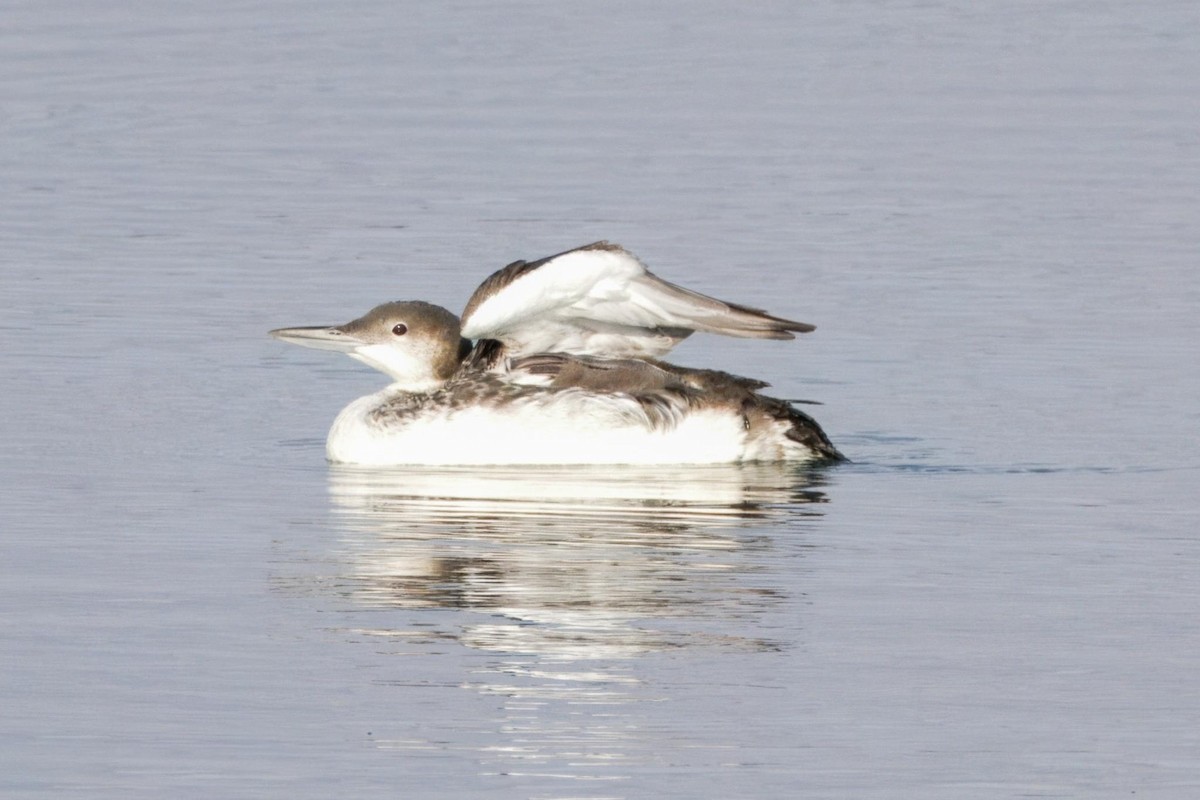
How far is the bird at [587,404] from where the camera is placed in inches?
497

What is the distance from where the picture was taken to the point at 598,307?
12.9 meters

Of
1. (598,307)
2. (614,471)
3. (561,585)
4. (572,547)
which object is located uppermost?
(598,307)

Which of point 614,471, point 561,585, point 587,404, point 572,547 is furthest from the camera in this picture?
point 587,404

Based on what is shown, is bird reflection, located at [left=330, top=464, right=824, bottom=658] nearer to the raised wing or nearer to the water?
the water

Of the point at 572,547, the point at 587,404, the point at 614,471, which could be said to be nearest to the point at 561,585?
the point at 572,547

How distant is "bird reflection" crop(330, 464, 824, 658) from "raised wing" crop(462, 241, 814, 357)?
2.29 feet

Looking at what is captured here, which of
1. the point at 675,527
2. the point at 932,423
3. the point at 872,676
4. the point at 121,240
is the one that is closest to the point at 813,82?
the point at 121,240

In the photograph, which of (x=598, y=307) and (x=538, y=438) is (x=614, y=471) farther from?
(x=598, y=307)

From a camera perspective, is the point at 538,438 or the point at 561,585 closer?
the point at 561,585

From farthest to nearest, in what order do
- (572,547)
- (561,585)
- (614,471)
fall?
1. (614,471)
2. (572,547)
3. (561,585)

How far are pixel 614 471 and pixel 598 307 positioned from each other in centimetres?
78

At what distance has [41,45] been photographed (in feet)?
90.6

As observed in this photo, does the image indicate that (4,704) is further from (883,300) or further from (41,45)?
(41,45)

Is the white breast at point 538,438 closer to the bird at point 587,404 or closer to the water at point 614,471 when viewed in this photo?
the bird at point 587,404
